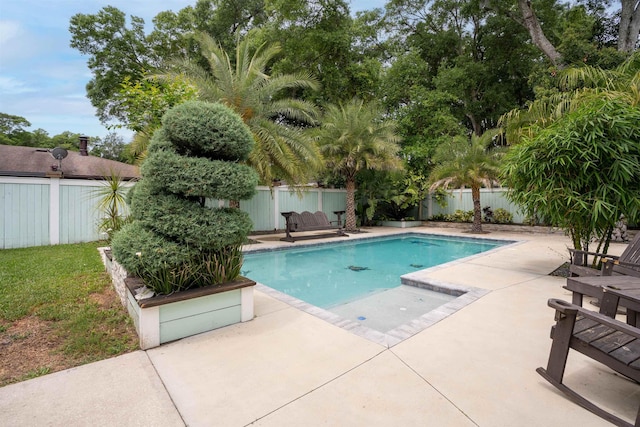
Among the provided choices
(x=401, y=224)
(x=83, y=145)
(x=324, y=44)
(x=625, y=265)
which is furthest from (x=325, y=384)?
(x=83, y=145)

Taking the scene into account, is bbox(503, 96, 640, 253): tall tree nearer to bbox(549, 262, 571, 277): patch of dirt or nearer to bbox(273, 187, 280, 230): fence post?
bbox(549, 262, 571, 277): patch of dirt

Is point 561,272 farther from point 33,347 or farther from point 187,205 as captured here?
Answer: point 33,347

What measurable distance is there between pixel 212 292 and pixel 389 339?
1.85 m

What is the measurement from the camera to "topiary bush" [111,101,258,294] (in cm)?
305

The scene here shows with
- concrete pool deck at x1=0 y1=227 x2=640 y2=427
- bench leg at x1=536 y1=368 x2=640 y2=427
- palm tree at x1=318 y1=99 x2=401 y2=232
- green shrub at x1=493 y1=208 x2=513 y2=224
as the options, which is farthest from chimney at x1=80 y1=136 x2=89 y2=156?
green shrub at x1=493 y1=208 x2=513 y2=224

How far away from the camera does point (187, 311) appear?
305cm

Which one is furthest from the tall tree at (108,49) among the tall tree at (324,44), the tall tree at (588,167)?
the tall tree at (588,167)

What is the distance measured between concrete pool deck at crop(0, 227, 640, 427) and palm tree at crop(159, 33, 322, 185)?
236 inches

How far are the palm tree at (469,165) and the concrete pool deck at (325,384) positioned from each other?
9.43m

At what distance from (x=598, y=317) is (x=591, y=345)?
0.25m

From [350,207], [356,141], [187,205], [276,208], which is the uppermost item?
[356,141]

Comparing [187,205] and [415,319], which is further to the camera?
[415,319]

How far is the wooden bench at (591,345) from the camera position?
1812 millimetres

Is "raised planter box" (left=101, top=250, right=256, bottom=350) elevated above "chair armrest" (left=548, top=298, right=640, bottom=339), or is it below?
below
